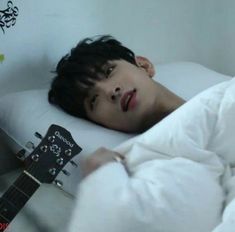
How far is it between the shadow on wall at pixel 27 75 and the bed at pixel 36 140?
0.18 ft

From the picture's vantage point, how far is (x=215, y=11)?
71.5 inches

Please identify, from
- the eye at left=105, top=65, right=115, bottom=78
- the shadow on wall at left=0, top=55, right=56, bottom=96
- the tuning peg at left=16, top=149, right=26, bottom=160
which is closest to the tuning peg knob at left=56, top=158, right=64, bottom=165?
the tuning peg at left=16, top=149, right=26, bottom=160

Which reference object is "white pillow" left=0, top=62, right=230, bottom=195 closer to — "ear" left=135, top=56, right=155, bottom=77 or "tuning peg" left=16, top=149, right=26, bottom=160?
"tuning peg" left=16, top=149, right=26, bottom=160

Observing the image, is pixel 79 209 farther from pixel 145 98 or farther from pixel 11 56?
pixel 11 56

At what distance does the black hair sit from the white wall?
0.13m

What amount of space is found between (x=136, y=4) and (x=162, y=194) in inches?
38.1

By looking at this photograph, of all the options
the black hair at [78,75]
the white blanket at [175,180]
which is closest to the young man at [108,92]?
the black hair at [78,75]

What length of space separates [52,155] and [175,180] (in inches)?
10.9

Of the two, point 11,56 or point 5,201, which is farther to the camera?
point 11,56

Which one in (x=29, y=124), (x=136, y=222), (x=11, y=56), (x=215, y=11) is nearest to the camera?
(x=136, y=222)

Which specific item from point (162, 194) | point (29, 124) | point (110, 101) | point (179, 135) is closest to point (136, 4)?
point (110, 101)

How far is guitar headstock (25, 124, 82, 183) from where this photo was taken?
89 cm

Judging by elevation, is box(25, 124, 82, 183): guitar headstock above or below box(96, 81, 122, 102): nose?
below

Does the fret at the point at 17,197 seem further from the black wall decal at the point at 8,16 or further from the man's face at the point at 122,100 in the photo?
the black wall decal at the point at 8,16
